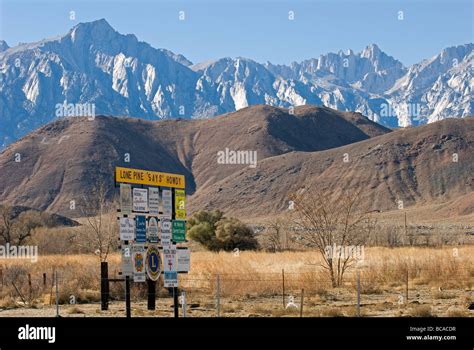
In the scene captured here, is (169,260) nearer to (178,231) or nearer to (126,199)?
(178,231)

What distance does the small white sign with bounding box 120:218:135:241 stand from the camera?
25781 millimetres

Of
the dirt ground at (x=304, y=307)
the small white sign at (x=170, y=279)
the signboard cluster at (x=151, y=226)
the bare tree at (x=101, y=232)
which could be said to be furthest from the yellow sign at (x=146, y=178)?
the bare tree at (x=101, y=232)

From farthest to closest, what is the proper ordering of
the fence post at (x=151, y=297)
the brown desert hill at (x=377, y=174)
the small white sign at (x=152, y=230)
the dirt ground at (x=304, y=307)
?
the brown desert hill at (x=377, y=174) → the fence post at (x=151, y=297) → the small white sign at (x=152, y=230) → the dirt ground at (x=304, y=307)

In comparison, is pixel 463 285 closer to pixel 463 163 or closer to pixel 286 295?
pixel 286 295

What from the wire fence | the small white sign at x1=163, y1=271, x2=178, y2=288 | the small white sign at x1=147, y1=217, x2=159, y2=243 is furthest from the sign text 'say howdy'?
the wire fence

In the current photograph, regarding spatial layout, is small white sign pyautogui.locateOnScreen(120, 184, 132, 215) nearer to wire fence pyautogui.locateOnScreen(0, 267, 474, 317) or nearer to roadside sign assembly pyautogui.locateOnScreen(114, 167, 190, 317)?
roadside sign assembly pyautogui.locateOnScreen(114, 167, 190, 317)

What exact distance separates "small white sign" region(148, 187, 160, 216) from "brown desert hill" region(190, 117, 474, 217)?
121m

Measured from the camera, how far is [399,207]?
144750 millimetres

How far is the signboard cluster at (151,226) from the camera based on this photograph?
25.5 metres

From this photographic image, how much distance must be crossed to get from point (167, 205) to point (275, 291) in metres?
10.1

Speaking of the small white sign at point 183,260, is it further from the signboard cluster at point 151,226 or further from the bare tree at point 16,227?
the bare tree at point 16,227

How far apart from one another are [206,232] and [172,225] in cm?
4461

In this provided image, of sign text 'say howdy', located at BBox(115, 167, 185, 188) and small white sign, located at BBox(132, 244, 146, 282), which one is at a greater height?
sign text 'say howdy', located at BBox(115, 167, 185, 188)

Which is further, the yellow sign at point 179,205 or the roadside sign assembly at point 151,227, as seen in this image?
the yellow sign at point 179,205
